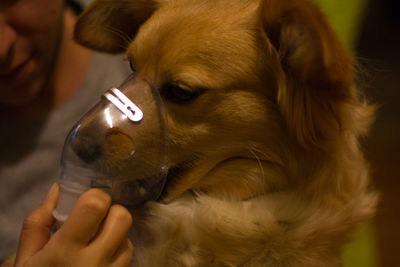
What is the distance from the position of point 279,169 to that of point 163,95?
0.28 m

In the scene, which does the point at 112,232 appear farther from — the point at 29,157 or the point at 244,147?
the point at 29,157

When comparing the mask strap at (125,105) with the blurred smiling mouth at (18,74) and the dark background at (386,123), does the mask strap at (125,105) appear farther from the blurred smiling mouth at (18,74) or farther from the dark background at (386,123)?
the dark background at (386,123)

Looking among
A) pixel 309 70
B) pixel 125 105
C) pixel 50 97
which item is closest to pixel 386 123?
pixel 50 97

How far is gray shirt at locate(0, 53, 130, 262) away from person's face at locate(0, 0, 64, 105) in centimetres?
8

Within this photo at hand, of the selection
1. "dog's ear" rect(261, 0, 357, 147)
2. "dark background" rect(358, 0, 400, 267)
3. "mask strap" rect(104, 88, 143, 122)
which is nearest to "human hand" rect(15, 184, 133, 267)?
"mask strap" rect(104, 88, 143, 122)

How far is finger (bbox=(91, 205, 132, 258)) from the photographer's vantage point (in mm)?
661

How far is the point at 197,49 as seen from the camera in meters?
0.77

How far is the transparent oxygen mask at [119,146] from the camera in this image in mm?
739

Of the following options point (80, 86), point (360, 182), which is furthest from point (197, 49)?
point (80, 86)

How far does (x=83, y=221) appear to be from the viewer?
0.64 m

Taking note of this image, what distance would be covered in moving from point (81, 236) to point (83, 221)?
0.08 ft

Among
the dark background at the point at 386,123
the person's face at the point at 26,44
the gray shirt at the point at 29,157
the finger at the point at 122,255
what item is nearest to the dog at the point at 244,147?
the finger at the point at 122,255

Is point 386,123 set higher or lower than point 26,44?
lower

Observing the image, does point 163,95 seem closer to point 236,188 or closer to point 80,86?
point 236,188
